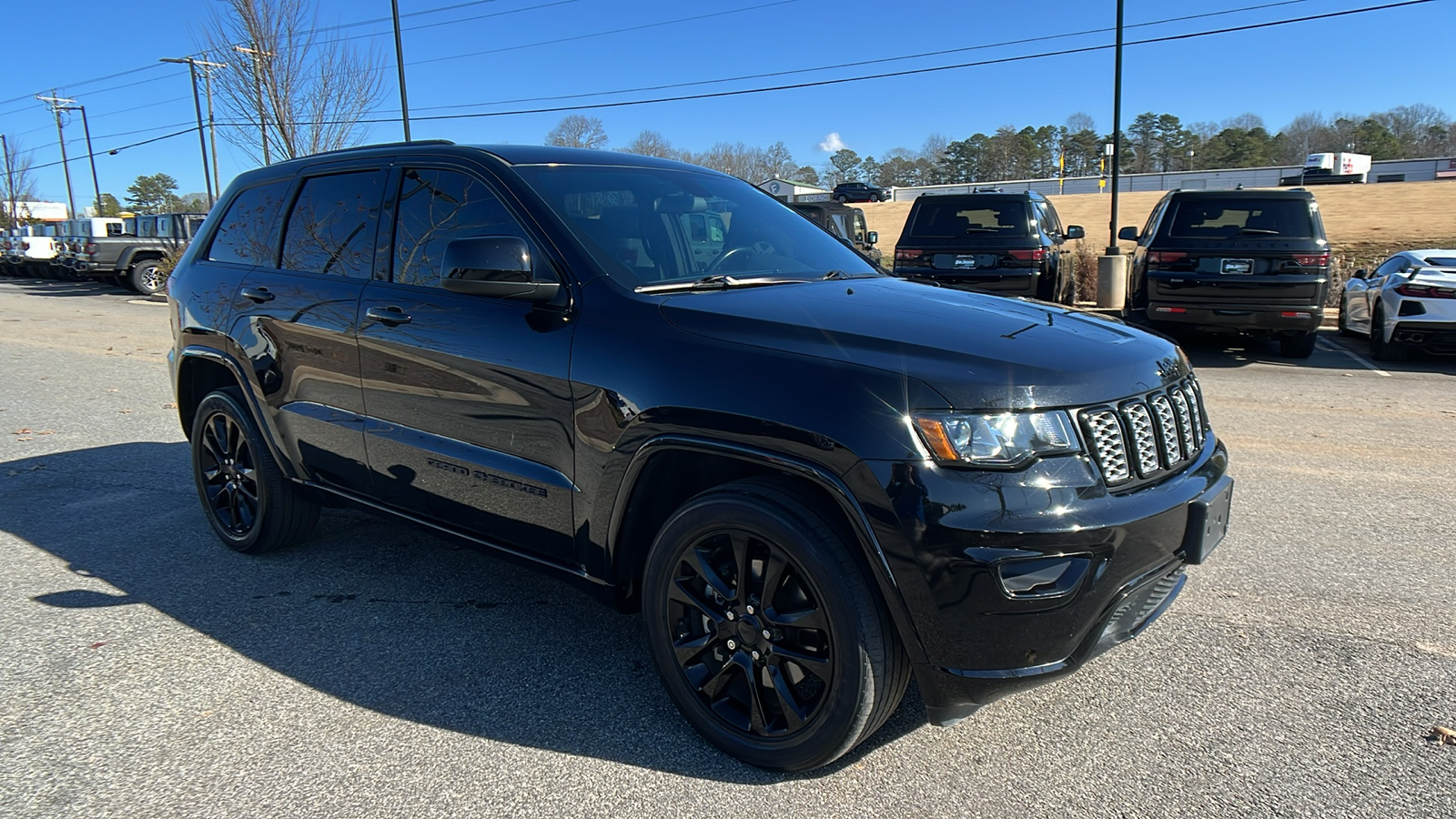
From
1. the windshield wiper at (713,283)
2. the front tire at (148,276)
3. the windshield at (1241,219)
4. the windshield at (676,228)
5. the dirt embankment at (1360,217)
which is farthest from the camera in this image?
the dirt embankment at (1360,217)

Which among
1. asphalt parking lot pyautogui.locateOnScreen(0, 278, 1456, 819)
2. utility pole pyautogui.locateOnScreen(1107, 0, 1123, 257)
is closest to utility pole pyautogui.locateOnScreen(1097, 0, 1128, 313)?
utility pole pyautogui.locateOnScreen(1107, 0, 1123, 257)

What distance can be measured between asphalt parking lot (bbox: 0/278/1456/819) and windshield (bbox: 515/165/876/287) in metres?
1.38

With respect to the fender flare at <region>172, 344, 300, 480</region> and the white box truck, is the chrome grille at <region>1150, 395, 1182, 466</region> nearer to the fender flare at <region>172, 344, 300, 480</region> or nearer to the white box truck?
the fender flare at <region>172, 344, 300, 480</region>

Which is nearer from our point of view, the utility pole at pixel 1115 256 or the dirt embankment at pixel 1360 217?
the utility pole at pixel 1115 256

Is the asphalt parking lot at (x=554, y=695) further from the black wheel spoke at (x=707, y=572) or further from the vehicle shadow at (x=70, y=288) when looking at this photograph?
the vehicle shadow at (x=70, y=288)

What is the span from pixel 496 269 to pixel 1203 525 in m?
2.28

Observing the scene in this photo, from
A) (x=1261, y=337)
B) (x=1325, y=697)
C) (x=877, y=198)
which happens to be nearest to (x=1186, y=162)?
(x=877, y=198)

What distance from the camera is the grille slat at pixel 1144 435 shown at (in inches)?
101

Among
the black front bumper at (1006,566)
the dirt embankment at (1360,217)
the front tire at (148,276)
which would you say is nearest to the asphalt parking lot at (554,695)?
the black front bumper at (1006,566)

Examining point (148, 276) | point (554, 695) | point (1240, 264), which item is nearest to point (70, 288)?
point (148, 276)

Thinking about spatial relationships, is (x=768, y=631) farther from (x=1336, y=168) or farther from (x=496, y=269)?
(x=1336, y=168)

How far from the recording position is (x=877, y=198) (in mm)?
65312

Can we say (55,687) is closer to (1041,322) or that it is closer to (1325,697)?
(1041,322)

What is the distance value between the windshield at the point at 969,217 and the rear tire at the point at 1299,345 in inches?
133
